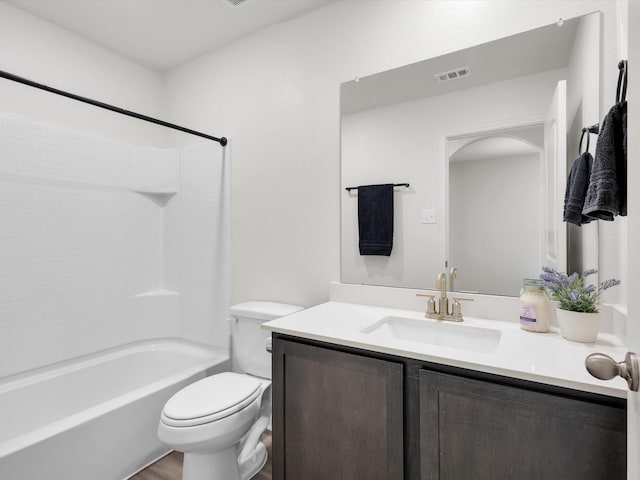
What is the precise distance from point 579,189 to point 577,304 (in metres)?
0.39

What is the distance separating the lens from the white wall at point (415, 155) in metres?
1.44

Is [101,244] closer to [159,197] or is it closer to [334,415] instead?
[159,197]

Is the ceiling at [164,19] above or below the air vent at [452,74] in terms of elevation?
above

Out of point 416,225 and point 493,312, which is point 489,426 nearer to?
point 493,312

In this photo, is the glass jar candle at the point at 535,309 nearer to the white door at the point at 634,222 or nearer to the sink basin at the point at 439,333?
the sink basin at the point at 439,333

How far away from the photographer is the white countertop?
0.89 m

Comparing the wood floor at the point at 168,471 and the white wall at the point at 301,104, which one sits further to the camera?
the wood floor at the point at 168,471

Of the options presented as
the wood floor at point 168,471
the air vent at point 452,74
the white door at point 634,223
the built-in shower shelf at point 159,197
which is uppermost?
the air vent at point 452,74

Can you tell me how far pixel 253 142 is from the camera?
222 centimetres

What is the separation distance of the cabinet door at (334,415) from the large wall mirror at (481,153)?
603mm

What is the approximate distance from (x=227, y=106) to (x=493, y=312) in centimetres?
202

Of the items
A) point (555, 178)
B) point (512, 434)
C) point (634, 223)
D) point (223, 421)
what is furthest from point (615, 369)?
point (223, 421)

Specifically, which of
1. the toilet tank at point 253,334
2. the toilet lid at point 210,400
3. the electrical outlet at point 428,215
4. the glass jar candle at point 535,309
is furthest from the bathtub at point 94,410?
the glass jar candle at point 535,309

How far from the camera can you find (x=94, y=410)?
64.4 inches
